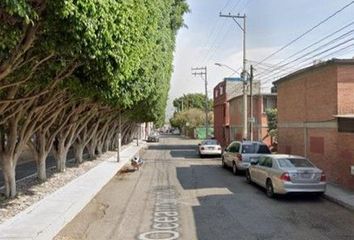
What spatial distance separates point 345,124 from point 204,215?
313 inches

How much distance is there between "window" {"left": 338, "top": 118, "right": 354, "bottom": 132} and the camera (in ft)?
56.6

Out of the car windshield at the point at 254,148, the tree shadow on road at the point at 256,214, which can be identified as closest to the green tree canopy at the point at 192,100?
the car windshield at the point at 254,148

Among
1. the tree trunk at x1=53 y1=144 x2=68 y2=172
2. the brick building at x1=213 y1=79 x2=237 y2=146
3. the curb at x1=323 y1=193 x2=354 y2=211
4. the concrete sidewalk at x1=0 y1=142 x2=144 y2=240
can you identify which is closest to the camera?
Result: the concrete sidewalk at x1=0 y1=142 x2=144 y2=240

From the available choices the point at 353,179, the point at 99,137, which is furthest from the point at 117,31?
the point at 99,137

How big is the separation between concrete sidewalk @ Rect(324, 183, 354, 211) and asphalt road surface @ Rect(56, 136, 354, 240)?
0.73 feet

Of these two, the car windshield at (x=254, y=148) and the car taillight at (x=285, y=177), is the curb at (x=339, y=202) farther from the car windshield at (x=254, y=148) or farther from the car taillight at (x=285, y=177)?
the car windshield at (x=254, y=148)

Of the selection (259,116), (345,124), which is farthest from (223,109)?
(345,124)

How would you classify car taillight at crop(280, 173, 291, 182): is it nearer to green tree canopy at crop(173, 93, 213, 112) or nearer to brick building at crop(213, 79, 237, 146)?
brick building at crop(213, 79, 237, 146)

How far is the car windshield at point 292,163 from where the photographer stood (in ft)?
52.4

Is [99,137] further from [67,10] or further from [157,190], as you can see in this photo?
[67,10]

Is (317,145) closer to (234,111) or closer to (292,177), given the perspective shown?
(292,177)

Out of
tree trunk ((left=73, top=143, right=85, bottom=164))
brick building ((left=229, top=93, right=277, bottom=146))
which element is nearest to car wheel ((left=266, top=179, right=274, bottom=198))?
tree trunk ((left=73, top=143, right=85, bottom=164))

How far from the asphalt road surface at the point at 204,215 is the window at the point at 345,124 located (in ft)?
10.5

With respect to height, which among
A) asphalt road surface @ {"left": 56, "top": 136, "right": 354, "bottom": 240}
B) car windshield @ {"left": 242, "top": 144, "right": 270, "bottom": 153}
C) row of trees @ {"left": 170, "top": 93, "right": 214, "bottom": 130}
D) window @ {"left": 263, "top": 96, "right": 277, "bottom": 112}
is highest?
row of trees @ {"left": 170, "top": 93, "right": 214, "bottom": 130}
